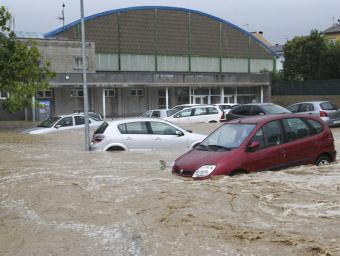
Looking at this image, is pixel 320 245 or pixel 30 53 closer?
pixel 320 245

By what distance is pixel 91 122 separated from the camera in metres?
23.2

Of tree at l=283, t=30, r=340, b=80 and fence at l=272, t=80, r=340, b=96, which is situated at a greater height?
tree at l=283, t=30, r=340, b=80

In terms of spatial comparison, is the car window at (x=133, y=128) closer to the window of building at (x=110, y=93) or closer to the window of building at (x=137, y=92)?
the window of building at (x=110, y=93)

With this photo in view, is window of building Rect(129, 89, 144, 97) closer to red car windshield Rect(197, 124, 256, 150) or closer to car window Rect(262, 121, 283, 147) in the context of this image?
red car windshield Rect(197, 124, 256, 150)

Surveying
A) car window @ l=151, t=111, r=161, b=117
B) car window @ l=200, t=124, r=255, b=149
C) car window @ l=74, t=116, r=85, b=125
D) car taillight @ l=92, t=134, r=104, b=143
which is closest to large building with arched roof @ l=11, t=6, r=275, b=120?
car window @ l=151, t=111, r=161, b=117

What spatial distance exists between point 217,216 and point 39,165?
7.53 metres

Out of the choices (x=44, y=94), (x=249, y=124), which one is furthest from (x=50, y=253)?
(x=44, y=94)

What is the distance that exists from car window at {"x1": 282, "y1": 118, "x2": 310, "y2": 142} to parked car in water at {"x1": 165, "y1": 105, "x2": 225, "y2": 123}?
17.3m

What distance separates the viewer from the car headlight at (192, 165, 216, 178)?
9.09m

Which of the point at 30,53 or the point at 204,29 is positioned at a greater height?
the point at 204,29

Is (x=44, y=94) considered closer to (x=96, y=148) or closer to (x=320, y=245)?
(x=96, y=148)

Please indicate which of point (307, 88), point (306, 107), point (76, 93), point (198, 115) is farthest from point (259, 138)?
point (307, 88)

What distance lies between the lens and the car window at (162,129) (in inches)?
580

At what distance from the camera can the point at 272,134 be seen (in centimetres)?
999
